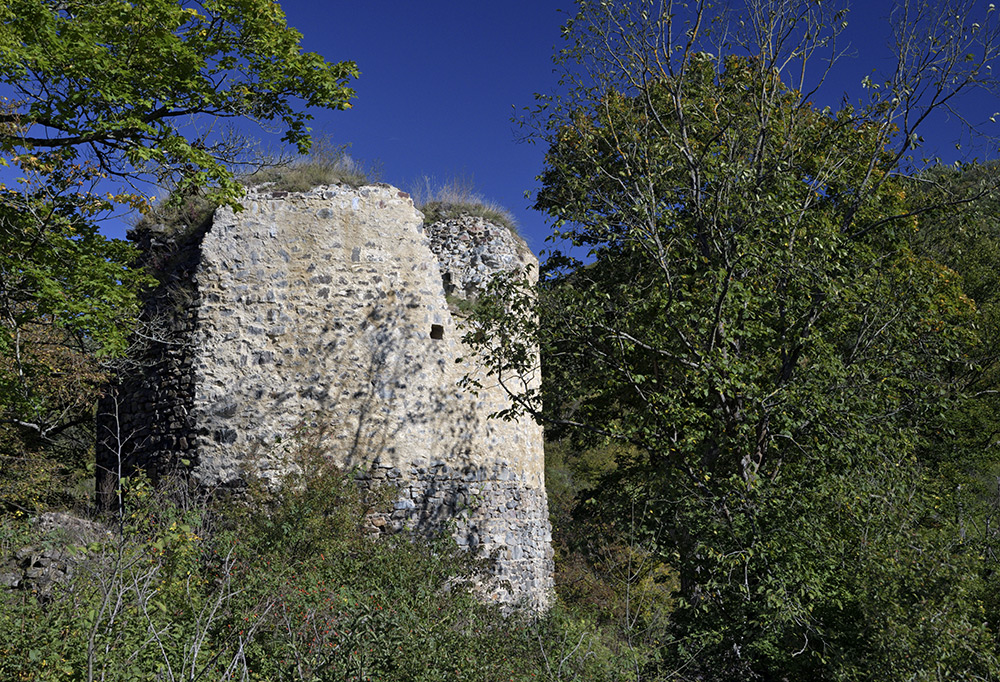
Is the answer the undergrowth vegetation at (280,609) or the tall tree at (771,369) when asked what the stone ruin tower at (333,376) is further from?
the tall tree at (771,369)

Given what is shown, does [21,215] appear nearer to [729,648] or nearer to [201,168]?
[201,168]

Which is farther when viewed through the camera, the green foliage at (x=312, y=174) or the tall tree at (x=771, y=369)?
the green foliage at (x=312, y=174)

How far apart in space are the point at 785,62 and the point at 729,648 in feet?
18.7

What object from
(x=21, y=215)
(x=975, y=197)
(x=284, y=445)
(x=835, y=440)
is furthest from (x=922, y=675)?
(x=21, y=215)

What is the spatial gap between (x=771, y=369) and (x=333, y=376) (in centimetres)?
587

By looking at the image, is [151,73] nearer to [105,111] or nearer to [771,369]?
[105,111]

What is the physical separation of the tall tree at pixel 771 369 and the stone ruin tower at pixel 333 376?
2465mm

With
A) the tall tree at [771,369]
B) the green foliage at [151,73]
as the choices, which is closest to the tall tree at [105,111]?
the green foliage at [151,73]

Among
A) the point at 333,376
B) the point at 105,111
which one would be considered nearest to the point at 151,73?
the point at 105,111

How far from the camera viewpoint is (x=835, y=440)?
6.11 meters

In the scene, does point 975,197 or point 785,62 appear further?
point 785,62

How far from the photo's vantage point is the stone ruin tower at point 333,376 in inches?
385

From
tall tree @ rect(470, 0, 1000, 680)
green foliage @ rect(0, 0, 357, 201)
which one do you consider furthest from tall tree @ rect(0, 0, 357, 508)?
tall tree @ rect(470, 0, 1000, 680)

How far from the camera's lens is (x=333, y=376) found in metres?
10.0
